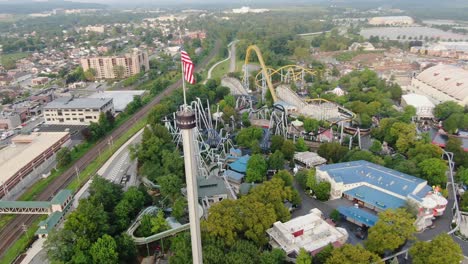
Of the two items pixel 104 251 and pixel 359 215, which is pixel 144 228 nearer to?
pixel 104 251

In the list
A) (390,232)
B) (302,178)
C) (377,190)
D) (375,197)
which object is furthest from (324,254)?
(302,178)

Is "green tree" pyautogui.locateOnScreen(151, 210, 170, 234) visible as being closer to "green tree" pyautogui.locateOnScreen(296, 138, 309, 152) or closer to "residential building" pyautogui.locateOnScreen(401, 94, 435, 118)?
"green tree" pyautogui.locateOnScreen(296, 138, 309, 152)

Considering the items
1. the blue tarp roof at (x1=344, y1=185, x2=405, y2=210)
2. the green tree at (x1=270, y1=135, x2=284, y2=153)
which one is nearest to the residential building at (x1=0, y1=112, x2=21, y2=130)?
the green tree at (x1=270, y1=135, x2=284, y2=153)

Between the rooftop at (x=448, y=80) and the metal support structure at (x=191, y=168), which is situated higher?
the metal support structure at (x=191, y=168)

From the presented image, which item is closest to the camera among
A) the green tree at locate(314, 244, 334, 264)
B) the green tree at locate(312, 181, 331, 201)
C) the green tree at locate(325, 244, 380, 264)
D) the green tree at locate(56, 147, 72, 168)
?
the green tree at locate(325, 244, 380, 264)

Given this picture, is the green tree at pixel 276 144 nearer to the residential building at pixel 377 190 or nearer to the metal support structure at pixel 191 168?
the residential building at pixel 377 190

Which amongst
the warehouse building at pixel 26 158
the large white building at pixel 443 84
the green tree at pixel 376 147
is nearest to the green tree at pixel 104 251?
the warehouse building at pixel 26 158

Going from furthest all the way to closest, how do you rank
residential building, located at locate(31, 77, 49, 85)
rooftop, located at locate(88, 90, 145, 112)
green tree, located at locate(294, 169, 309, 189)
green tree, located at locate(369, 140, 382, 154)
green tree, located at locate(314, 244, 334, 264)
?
residential building, located at locate(31, 77, 49, 85) < rooftop, located at locate(88, 90, 145, 112) < green tree, located at locate(369, 140, 382, 154) < green tree, located at locate(294, 169, 309, 189) < green tree, located at locate(314, 244, 334, 264)
